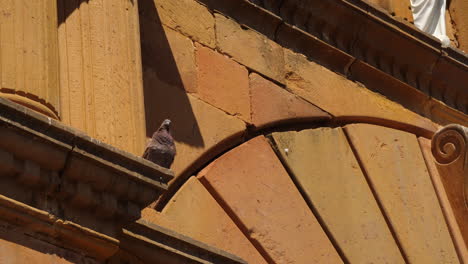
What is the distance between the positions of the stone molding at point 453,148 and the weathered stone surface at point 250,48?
1.16 metres

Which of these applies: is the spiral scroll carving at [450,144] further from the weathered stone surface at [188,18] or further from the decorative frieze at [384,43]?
the weathered stone surface at [188,18]

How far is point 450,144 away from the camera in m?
10.8

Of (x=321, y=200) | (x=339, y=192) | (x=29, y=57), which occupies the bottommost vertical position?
(x=29, y=57)

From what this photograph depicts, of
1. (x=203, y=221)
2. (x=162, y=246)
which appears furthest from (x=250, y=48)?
(x=162, y=246)

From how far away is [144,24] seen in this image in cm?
938

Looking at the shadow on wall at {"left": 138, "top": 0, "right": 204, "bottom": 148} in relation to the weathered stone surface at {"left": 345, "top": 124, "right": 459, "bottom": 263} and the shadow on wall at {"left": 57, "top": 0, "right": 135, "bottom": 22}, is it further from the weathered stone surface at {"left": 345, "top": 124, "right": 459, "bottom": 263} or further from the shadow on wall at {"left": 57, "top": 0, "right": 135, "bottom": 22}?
the weathered stone surface at {"left": 345, "top": 124, "right": 459, "bottom": 263}

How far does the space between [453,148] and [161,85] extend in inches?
86.2

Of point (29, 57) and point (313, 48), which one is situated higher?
point (313, 48)

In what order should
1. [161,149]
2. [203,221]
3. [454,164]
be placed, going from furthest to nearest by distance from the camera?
[454,164]
[203,221]
[161,149]

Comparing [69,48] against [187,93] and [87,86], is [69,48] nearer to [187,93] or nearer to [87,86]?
[87,86]

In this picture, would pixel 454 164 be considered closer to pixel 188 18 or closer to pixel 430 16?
pixel 430 16

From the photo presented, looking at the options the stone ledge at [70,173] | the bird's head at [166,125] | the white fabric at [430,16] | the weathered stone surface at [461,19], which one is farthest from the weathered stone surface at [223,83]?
the weathered stone surface at [461,19]

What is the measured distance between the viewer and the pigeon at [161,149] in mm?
8109

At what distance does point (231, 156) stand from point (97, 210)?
1986 millimetres
